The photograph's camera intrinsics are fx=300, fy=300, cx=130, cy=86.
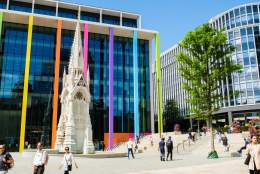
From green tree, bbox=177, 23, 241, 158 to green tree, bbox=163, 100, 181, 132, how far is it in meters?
70.4

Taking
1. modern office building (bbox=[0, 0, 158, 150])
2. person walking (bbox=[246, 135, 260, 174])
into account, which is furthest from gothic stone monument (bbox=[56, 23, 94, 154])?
modern office building (bbox=[0, 0, 158, 150])

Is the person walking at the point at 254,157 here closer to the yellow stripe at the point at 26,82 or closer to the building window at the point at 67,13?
the yellow stripe at the point at 26,82

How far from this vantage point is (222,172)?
1349 cm

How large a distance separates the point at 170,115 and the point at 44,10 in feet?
174

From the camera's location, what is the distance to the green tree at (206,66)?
24922mm

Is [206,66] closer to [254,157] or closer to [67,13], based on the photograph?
[254,157]

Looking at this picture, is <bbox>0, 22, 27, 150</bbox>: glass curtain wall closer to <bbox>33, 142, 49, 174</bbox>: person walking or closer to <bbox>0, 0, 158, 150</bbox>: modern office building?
<bbox>0, 0, 158, 150</bbox>: modern office building

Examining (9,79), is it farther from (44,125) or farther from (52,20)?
(52,20)

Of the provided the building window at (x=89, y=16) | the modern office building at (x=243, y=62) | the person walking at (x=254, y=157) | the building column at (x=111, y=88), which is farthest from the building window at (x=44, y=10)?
the person walking at (x=254, y=157)

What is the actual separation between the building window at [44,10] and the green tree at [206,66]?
157 ft

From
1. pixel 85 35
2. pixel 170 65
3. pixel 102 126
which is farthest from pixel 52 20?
pixel 170 65

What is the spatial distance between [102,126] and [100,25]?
21.2 m

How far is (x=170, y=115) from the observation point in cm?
9912

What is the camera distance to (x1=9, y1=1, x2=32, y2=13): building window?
63625 millimetres
